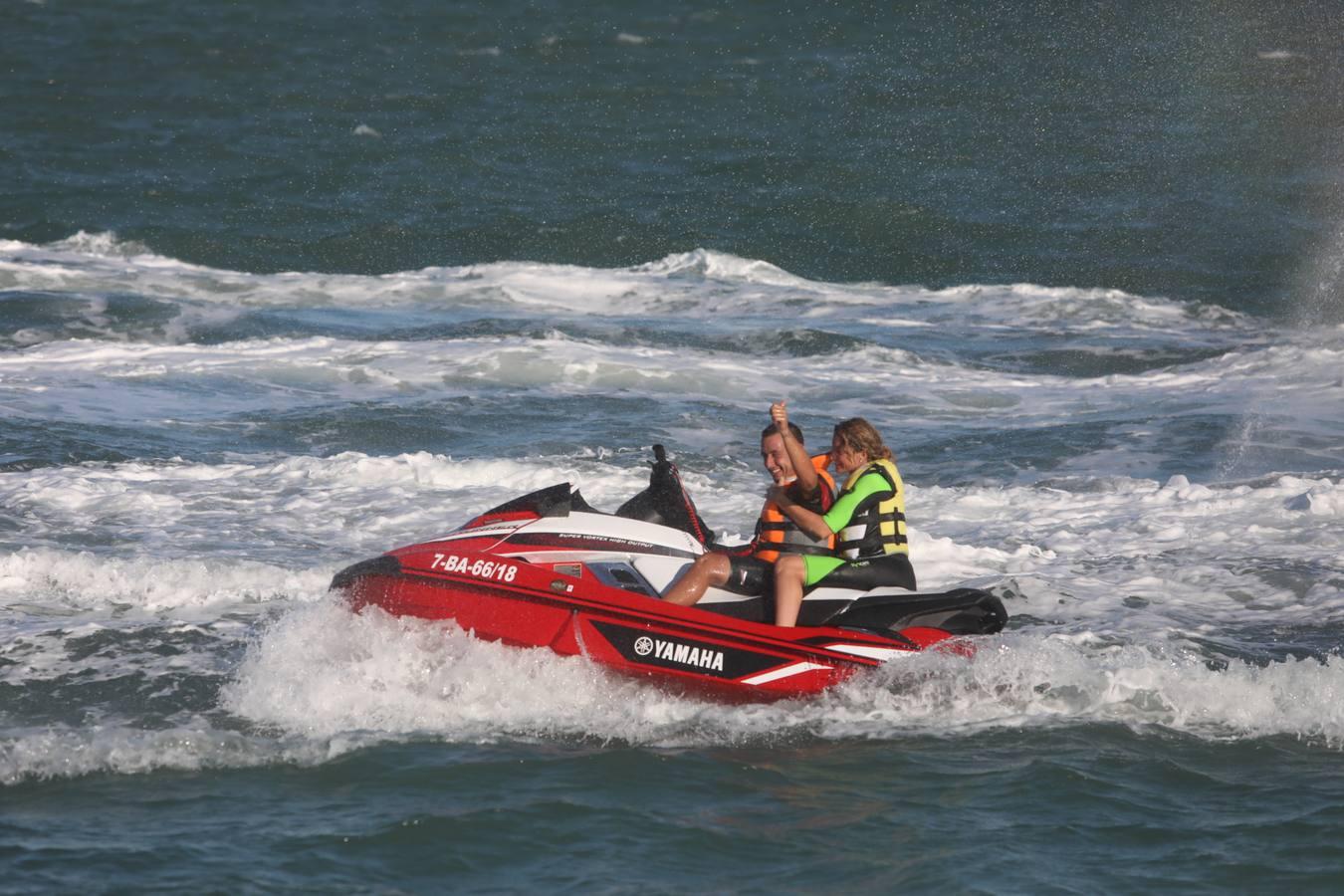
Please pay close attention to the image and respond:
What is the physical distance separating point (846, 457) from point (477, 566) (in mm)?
1872

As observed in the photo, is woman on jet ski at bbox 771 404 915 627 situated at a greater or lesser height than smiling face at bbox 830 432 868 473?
lesser

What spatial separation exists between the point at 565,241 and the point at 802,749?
19.4 meters

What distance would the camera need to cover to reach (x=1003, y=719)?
7309 mm

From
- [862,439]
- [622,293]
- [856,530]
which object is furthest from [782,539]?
[622,293]

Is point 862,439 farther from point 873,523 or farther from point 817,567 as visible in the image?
point 817,567

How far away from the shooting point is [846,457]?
7602 mm

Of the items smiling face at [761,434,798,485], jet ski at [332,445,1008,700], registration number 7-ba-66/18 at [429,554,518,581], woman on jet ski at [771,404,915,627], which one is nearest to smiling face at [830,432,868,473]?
woman on jet ski at [771,404,915,627]

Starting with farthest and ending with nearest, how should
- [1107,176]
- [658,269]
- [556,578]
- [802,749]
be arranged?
[1107,176], [658,269], [556,578], [802,749]

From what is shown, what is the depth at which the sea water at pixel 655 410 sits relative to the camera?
6.18 metres

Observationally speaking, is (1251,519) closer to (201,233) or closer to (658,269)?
(658,269)

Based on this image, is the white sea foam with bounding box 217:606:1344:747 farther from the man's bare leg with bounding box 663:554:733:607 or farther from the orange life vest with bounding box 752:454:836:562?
the orange life vest with bounding box 752:454:836:562

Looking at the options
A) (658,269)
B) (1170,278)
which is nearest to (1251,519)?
(1170,278)

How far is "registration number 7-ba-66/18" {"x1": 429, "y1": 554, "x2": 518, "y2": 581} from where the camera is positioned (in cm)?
765

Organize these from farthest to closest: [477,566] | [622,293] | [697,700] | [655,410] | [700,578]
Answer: [622,293]
[655,410]
[477,566]
[700,578]
[697,700]
